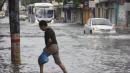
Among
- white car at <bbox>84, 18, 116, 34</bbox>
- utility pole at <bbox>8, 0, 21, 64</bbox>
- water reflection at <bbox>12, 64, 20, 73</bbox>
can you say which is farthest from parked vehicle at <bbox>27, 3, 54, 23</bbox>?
water reflection at <bbox>12, 64, 20, 73</bbox>

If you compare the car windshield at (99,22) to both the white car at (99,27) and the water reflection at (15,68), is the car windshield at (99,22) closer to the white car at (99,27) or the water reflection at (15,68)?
the white car at (99,27)

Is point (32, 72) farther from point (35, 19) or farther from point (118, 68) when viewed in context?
point (35, 19)

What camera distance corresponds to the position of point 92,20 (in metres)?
38.8

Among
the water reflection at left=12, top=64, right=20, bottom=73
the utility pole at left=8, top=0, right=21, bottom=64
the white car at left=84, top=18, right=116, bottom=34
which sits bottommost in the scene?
the white car at left=84, top=18, right=116, bottom=34

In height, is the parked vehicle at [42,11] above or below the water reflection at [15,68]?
below

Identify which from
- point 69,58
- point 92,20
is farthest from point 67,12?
point 69,58

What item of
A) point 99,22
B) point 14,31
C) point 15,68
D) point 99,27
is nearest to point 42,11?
point 99,22

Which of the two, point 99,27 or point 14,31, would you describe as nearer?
point 14,31

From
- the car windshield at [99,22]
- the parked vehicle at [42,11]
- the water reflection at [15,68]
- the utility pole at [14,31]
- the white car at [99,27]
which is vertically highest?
the utility pole at [14,31]

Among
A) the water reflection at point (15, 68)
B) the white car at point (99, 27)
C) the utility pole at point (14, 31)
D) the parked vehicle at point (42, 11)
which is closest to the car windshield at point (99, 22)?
the white car at point (99, 27)

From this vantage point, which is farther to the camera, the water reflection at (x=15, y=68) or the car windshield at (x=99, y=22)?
the car windshield at (x=99, y=22)

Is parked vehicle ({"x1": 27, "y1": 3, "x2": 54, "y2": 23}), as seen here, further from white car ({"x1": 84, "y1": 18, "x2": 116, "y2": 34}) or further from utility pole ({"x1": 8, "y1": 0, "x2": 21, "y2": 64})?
utility pole ({"x1": 8, "y1": 0, "x2": 21, "y2": 64})

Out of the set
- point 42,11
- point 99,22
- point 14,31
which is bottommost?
point 42,11

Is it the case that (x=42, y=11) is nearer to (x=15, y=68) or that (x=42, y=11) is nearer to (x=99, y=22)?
(x=99, y=22)
